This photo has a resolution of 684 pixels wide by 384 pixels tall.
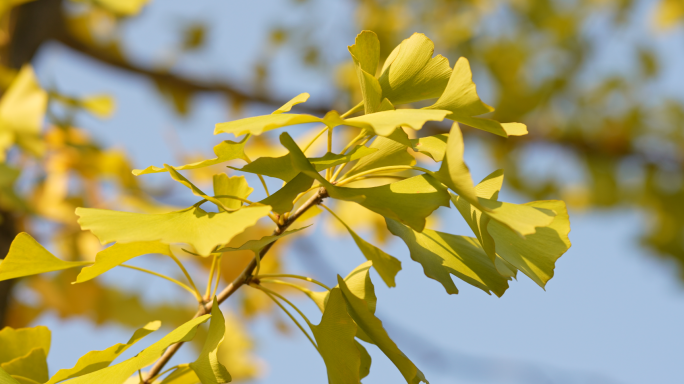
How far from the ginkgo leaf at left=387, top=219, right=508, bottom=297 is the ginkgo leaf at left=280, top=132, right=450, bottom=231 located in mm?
37

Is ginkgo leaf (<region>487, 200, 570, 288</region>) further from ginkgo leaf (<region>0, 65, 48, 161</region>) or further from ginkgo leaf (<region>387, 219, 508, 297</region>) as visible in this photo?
ginkgo leaf (<region>0, 65, 48, 161</region>)

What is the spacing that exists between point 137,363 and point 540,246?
0.21m

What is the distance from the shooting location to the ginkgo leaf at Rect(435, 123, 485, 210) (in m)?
0.21

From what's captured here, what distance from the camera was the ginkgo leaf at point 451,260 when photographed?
27cm

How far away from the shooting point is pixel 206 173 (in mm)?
1036

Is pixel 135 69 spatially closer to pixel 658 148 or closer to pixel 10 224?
pixel 10 224

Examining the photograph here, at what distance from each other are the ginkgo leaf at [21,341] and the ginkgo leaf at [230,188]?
162 mm

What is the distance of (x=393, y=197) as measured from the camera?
25 centimetres

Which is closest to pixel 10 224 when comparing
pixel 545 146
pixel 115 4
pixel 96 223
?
pixel 115 4

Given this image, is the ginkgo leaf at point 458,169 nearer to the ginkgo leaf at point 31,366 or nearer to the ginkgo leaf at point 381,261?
the ginkgo leaf at point 381,261

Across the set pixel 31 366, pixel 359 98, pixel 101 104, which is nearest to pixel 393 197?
pixel 31 366

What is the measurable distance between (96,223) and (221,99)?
1285 mm

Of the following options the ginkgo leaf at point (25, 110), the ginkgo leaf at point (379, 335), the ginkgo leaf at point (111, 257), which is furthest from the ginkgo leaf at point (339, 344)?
the ginkgo leaf at point (25, 110)

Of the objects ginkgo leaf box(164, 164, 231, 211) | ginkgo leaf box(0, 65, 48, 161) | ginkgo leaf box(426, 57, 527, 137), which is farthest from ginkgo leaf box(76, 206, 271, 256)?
ginkgo leaf box(0, 65, 48, 161)
